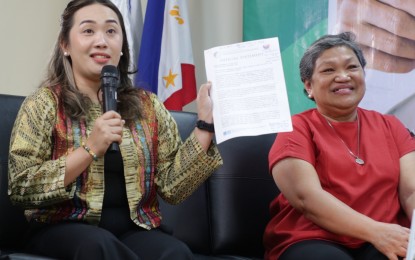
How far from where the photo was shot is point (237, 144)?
7.99 ft

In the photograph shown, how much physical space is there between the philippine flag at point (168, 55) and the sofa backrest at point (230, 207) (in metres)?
0.73

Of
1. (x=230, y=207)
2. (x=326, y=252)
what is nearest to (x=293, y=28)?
(x=230, y=207)

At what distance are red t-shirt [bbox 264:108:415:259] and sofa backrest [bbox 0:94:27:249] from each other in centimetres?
84

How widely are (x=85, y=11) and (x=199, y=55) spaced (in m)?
1.48

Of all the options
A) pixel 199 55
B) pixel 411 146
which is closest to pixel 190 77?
pixel 199 55

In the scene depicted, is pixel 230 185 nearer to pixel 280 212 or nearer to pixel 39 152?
pixel 280 212

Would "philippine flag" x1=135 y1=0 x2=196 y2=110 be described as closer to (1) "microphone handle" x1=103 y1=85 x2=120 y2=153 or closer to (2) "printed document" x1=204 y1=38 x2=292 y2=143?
(2) "printed document" x1=204 y1=38 x2=292 y2=143

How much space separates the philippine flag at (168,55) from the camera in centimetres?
313

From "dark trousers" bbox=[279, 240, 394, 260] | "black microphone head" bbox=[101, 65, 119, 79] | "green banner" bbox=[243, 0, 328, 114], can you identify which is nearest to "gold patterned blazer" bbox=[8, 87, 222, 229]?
"black microphone head" bbox=[101, 65, 119, 79]

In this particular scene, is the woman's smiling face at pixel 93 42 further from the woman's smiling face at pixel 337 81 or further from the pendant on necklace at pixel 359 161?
the pendant on necklace at pixel 359 161

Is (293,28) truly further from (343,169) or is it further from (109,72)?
(109,72)

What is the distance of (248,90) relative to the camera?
1860 millimetres

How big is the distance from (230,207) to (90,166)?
67 centimetres

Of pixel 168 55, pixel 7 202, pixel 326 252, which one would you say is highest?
pixel 168 55
